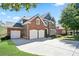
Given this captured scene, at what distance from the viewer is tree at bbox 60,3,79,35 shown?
2.75 m

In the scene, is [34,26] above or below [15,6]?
below

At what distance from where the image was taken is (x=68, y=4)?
8.86ft

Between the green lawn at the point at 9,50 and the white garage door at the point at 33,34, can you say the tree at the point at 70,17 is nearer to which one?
the white garage door at the point at 33,34

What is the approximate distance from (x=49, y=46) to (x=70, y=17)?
0.36 metres

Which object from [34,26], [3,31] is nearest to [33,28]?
[34,26]

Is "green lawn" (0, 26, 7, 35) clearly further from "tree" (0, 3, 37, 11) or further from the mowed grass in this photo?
"tree" (0, 3, 37, 11)

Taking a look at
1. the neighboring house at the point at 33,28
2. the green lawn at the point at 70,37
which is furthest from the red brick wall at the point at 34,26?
the green lawn at the point at 70,37

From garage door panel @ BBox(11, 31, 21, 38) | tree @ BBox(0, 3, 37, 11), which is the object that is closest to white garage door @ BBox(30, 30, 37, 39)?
garage door panel @ BBox(11, 31, 21, 38)

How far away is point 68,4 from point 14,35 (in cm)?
63

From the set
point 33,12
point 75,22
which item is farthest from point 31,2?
point 75,22

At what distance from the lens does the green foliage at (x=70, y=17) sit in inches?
108

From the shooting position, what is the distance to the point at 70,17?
2795mm

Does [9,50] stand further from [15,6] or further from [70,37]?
[70,37]

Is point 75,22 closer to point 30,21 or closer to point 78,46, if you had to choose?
point 78,46
